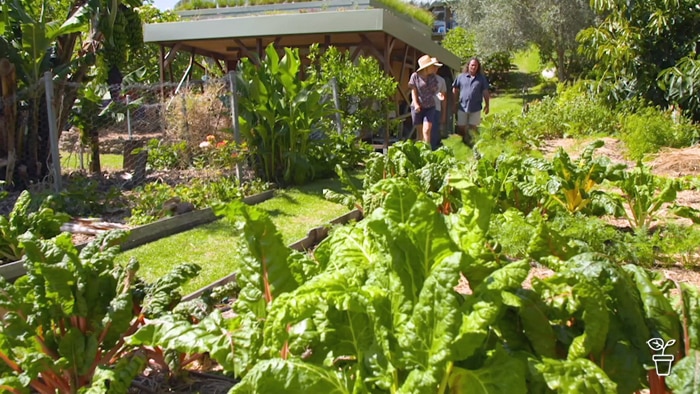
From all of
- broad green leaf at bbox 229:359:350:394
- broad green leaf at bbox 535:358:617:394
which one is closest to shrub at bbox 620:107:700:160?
broad green leaf at bbox 535:358:617:394

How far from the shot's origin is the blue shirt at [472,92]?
33.9ft

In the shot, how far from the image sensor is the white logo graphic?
7.01 ft

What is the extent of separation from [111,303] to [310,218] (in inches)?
171

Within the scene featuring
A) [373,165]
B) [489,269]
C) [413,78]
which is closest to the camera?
[489,269]

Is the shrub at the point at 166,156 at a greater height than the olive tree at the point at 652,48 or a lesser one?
lesser

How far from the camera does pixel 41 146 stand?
883cm

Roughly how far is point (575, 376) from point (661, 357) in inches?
17.3

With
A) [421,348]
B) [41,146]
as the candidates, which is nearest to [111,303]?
[421,348]

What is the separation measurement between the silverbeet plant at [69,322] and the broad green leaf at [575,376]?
1.67 m

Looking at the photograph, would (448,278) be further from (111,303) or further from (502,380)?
(111,303)

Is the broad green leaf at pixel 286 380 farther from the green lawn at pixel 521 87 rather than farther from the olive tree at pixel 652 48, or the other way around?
the green lawn at pixel 521 87

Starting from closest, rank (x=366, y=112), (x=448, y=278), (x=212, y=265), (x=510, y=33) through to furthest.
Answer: (x=448, y=278)
(x=212, y=265)
(x=366, y=112)
(x=510, y=33)

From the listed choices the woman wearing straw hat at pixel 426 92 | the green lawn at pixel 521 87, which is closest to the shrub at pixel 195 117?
the woman wearing straw hat at pixel 426 92

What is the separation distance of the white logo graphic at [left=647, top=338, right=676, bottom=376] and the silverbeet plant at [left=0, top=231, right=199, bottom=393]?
6.79ft
